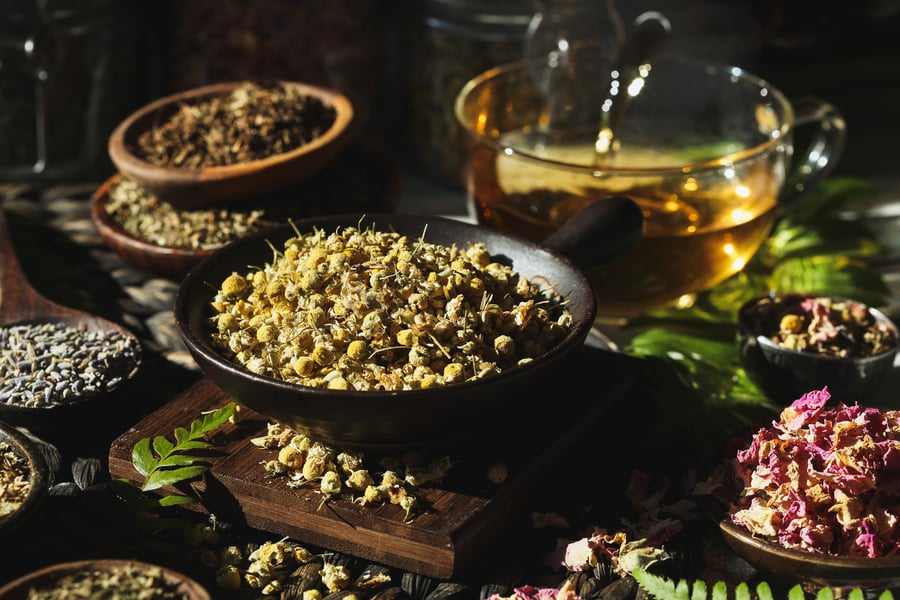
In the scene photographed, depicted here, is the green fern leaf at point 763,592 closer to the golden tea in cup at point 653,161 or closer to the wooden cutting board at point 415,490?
the wooden cutting board at point 415,490

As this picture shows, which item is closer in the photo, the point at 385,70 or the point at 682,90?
the point at 682,90

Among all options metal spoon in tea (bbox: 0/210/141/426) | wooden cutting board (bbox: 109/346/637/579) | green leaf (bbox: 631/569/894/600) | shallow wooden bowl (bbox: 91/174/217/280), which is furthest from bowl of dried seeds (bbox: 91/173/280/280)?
green leaf (bbox: 631/569/894/600)

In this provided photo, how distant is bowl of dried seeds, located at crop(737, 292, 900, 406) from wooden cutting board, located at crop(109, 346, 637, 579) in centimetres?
20

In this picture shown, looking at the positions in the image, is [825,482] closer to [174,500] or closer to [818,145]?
[174,500]

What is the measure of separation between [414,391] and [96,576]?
27 centimetres

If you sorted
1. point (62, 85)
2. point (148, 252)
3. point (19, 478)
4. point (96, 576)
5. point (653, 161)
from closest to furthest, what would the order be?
point (96, 576)
point (19, 478)
point (148, 252)
point (653, 161)
point (62, 85)

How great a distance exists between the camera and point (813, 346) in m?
1.17

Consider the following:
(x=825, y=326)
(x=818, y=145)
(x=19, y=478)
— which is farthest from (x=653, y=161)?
(x=19, y=478)

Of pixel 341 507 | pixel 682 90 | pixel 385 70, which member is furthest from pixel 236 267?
pixel 385 70

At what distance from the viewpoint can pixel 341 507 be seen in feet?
2.97

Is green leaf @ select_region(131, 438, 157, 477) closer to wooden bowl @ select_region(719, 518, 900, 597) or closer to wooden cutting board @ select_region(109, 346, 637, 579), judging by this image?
wooden cutting board @ select_region(109, 346, 637, 579)

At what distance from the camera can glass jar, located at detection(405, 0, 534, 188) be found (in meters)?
1.70

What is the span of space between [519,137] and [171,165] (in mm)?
469

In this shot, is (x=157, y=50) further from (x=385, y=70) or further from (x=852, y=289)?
(x=852, y=289)
